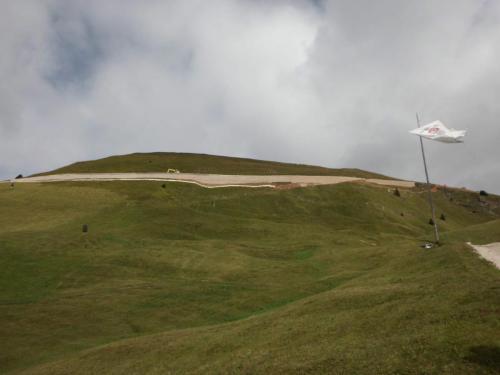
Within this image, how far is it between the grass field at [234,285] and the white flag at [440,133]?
8.07 m

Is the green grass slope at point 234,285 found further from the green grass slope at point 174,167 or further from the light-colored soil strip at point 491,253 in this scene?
the green grass slope at point 174,167

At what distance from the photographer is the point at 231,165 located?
133 m

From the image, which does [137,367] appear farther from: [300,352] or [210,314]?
[210,314]

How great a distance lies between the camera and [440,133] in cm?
3850

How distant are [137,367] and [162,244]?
35.1m

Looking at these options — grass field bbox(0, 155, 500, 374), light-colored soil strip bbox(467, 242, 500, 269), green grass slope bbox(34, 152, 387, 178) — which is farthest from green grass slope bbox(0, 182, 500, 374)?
green grass slope bbox(34, 152, 387, 178)

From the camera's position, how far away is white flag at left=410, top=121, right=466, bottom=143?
37.6m

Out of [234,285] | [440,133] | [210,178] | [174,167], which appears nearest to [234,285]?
[234,285]

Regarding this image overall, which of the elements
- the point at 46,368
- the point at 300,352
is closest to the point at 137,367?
the point at 46,368

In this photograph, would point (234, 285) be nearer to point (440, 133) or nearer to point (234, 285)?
point (234, 285)

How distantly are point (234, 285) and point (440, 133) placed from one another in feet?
67.5

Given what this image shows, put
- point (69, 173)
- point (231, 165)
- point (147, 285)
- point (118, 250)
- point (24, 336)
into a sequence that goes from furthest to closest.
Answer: point (231, 165)
point (69, 173)
point (118, 250)
point (147, 285)
point (24, 336)

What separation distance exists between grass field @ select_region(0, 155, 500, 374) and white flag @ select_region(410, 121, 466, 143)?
807 cm

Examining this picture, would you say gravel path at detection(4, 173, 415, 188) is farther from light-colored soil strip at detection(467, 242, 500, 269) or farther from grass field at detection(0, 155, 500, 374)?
light-colored soil strip at detection(467, 242, 500, 269)
